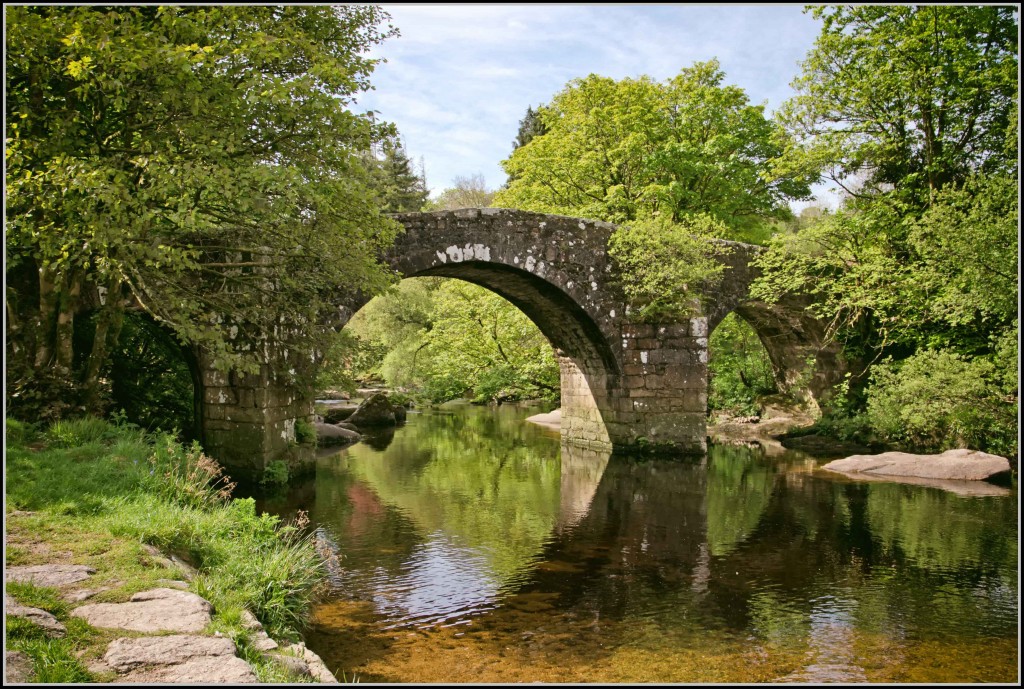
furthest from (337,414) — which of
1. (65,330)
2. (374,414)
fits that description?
(65,330)

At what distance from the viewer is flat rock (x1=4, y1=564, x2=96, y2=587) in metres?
3.77

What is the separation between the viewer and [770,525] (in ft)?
28.7

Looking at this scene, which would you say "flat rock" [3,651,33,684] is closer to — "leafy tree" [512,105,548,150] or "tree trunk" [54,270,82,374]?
"tree trunk" [54,270,82,374]

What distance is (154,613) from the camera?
12.0ft

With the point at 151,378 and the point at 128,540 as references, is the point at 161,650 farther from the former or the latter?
the point at 151,378

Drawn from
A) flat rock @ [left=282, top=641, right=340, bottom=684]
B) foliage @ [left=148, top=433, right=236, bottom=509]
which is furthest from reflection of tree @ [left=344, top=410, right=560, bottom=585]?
flat rock @ [left=282, top=641, right=340, bottom=684]

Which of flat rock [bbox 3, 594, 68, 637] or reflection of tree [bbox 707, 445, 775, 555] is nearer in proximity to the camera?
flat rock [bbox 3, 594, 68, 637]

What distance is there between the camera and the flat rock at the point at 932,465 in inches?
453

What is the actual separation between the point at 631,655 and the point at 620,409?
9.02 meters

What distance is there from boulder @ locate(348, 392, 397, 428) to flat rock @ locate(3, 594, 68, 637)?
50.3 ft

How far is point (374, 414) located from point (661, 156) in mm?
9587

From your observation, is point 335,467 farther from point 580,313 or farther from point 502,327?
point 502,327

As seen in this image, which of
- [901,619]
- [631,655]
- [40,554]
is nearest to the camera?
[40,554]

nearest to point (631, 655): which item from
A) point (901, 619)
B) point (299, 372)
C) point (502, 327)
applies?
point (901, 619)
